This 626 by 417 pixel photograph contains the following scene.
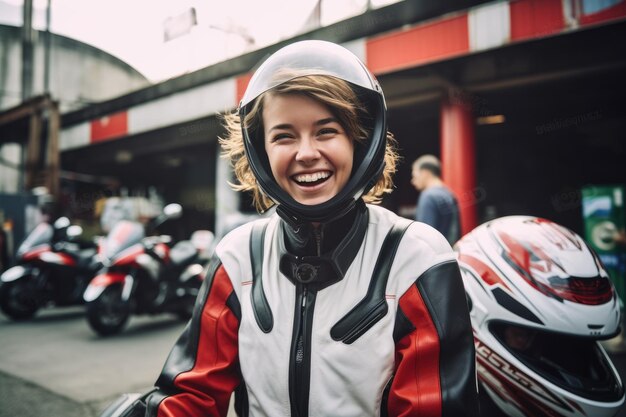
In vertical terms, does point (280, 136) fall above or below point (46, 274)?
above

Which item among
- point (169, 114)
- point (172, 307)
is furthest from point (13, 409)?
point (169, 114)

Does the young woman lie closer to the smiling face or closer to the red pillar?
the smiling face

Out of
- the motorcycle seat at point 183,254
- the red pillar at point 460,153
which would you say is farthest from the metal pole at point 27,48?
the red pillar at point 460,153

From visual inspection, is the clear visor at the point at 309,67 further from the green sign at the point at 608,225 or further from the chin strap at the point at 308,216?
the green sign at the point at 608,225

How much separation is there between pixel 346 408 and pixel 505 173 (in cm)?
793

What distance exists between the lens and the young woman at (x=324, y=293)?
0.86 m

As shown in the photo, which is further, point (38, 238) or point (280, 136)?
point (38, 238)

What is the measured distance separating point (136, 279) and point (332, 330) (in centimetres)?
406

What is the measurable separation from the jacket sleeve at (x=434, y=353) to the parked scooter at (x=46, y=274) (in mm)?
5154

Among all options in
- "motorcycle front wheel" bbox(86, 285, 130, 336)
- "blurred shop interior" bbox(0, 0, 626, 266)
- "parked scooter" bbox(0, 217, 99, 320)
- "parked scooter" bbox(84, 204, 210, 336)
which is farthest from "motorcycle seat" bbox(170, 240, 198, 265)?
"blurred shop interior" bbox(0, 0, 626, 266)

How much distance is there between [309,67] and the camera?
37.9 inches

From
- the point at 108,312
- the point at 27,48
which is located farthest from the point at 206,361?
the point at 27,48

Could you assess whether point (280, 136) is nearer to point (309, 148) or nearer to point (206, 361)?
point (309, 148)

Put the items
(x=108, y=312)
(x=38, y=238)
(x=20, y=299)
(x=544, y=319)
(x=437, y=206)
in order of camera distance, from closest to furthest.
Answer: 1. (x=544, y=319)
2. (x=437, y=206)
3. (x=108, y=312)
4. (x=20, y=299)
5. (x=38, y=238)
